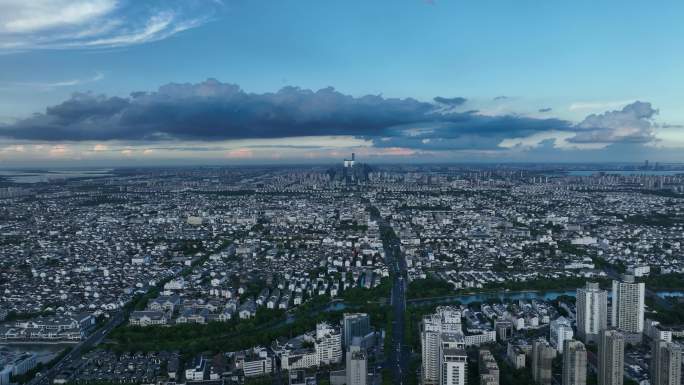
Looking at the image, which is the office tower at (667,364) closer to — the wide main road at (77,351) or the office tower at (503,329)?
the office tower at (503,329)

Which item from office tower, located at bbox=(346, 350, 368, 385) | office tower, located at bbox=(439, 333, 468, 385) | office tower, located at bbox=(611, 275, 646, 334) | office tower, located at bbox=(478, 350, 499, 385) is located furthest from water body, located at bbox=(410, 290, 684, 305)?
office tower, located at bbox=(346, 350, 368, 385)

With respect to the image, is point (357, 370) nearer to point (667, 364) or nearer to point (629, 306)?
point (667, 364)

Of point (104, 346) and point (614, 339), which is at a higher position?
point (614, 339)

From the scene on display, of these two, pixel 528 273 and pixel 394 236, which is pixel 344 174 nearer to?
pixel 394 236

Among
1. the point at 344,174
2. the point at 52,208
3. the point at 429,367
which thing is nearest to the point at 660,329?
the point at 429,367

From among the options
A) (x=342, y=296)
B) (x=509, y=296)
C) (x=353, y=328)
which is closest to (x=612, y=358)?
(x=353, y=328)

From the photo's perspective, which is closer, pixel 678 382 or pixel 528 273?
pixel 678 382

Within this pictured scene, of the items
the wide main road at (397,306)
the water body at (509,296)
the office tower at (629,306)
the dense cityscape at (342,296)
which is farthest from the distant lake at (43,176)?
the office tower at (629,306)
